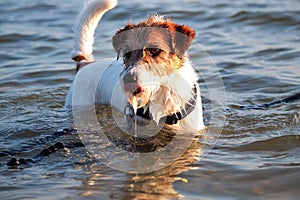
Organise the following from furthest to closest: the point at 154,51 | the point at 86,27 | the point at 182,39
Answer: the point at 86,27 < the point at 182,39 < the point at 154,51

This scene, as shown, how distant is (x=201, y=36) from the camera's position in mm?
9695

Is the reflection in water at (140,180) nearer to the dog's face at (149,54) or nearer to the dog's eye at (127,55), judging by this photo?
the dog's face at (149,54)

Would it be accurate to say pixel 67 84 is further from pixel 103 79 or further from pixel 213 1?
pixel 213 1

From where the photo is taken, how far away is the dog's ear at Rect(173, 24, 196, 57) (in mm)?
4484

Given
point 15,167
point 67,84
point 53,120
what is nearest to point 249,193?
point 15,167

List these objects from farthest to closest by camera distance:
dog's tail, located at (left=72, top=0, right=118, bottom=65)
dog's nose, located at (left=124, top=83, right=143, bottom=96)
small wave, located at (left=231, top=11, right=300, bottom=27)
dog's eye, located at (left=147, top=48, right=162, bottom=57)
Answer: small wave, located at (left=231, top=11, right=300, bottom=27), dog's tail, located at (left=72, top=0, right=118, bottom=65), dog's eye, located at (left=147, top=48, right=162, bottom=57), dog's nose, located at (left=124, top=83, right=143, bottom=96)

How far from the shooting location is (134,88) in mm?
4141

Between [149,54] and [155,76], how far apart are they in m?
0.17

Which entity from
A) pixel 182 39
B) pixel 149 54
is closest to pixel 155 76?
pixel 149 54

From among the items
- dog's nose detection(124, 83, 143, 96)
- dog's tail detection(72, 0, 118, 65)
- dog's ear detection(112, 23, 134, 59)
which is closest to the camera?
dog's nose detection(124, 83, 143, 96)

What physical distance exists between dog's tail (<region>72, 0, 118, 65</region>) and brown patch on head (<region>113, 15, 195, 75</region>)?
A: 1.55 m

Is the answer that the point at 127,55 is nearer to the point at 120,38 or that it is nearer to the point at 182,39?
the point at 120,38

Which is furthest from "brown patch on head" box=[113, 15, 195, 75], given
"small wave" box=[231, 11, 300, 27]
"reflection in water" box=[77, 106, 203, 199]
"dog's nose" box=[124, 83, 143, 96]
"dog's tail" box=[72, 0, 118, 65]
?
"small wave" box=[231, 11, 300, 27]

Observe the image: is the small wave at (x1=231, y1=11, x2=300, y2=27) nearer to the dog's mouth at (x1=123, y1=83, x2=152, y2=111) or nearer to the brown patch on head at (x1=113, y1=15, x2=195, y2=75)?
the brown patch on head at (x1=113, y1=15, x2=195, y2=75)
